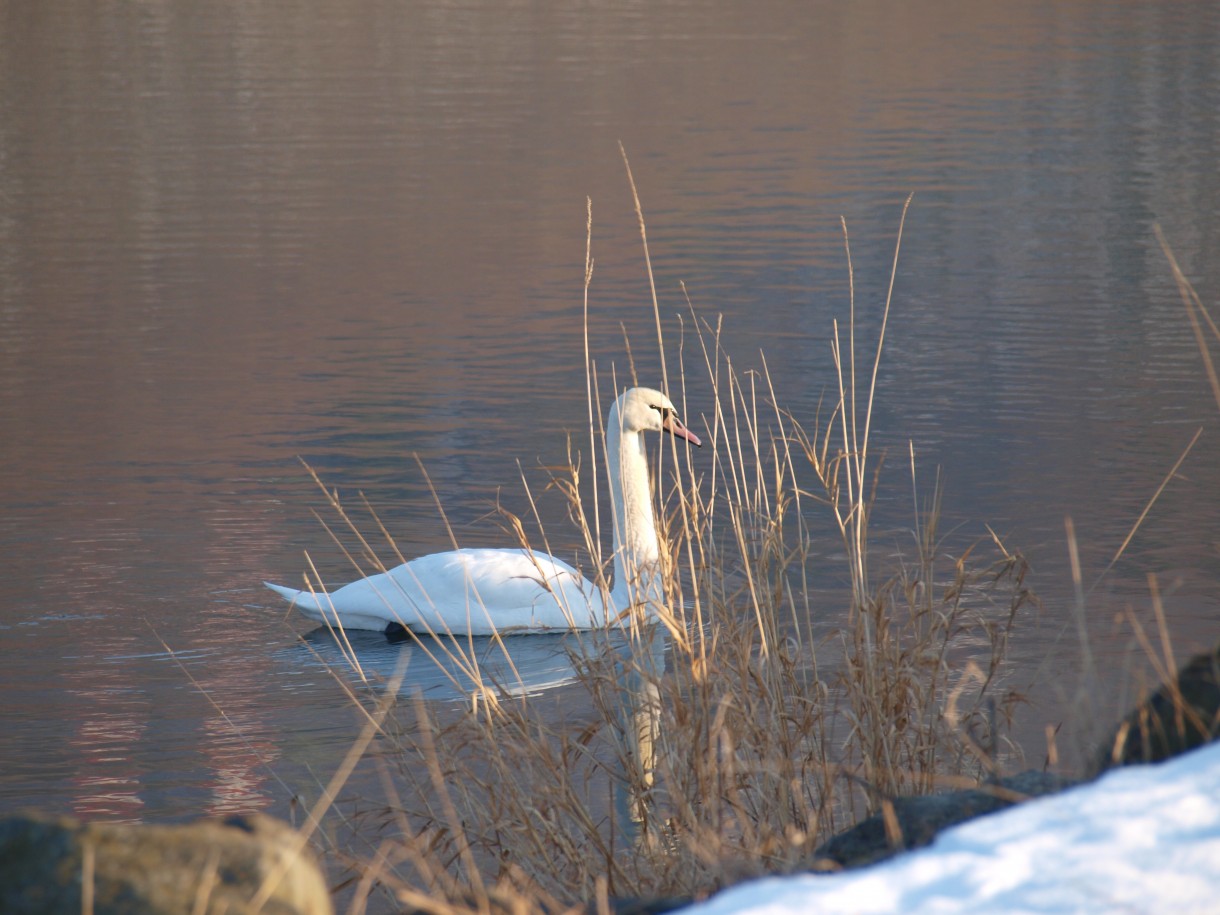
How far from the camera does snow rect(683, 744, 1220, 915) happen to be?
2.34 meters

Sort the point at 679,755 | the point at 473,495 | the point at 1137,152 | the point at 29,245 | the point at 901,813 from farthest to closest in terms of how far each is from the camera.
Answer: the point at 1137,152, the point at 29,245, the point at 473,495, the point at 679,755, the point at 901,813

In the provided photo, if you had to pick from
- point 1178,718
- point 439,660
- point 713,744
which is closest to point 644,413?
point 439,660

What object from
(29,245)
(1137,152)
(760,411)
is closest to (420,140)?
(29,245)

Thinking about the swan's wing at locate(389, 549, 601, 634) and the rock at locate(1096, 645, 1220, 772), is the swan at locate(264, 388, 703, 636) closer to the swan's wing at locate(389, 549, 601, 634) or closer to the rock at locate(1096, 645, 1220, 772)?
the swan's wing at locate(389, 549, 601, 634)

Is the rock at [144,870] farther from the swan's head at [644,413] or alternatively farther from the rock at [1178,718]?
the swan's head at [644,413]

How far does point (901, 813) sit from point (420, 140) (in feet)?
68.2

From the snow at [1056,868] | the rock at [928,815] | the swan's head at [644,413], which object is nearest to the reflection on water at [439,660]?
the swan's head at [644,413]

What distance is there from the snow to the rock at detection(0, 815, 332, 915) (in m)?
0.61

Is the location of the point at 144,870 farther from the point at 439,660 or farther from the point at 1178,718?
the point at 439,660

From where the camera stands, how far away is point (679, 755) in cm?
455

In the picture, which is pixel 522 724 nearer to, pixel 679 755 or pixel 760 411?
pixel 679 755

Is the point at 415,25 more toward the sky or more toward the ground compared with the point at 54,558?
more toward the sky

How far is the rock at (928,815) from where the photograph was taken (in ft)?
10.4

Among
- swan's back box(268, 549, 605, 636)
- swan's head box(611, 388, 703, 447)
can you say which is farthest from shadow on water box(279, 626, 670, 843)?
swan's head box(611, 388, 703, 447)
